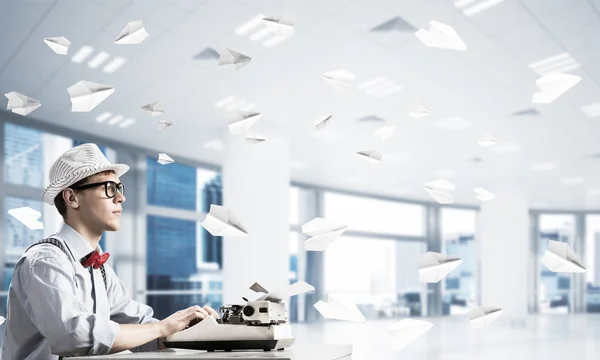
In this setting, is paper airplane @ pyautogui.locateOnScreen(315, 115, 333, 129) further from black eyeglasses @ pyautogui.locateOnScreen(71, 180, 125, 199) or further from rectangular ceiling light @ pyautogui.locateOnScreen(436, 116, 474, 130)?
rectangular ceiling light @ pyautogui.locateOnScreen(436, 116, 474, 130)

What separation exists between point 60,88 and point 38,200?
2.46 meters

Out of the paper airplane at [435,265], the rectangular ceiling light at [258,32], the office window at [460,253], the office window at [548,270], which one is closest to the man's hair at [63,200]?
the paper airplane at [435,265]

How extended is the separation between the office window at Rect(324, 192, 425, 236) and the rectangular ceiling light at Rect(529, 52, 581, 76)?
Answer: 29.1 feet

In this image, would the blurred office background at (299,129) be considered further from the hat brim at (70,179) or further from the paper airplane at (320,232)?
the hat brim at (70,179)

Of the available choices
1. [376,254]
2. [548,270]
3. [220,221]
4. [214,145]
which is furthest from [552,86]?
[548,270]

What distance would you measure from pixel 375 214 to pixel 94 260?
15.9 meters

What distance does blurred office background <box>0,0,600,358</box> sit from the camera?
19.1 ft

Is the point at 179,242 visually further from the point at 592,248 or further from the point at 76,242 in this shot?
the point at 592,248

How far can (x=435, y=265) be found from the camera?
2625mm

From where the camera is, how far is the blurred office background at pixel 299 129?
5832 millimetres

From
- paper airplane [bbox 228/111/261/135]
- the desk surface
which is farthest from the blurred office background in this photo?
the desk surface

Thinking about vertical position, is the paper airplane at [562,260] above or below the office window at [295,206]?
below

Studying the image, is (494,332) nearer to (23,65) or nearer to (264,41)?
(264,41)

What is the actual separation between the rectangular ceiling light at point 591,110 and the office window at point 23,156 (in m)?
7.15
